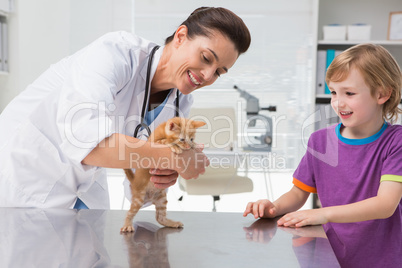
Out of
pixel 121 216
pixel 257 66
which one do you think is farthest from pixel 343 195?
pixel 257 66

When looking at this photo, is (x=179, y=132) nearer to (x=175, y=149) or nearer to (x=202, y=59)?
(x=175, y=149)

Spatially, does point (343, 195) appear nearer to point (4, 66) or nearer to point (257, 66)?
point (4, 66)

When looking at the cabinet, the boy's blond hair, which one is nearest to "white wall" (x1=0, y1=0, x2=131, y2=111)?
the cabinet

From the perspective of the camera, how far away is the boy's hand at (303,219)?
0.95 m

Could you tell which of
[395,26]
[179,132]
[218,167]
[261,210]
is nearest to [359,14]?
[395,26]

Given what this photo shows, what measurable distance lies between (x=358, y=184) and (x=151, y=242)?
0.72 metres

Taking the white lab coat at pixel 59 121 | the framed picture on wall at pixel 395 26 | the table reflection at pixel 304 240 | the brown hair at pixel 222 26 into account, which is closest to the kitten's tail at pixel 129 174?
the white lab coat at pixel 59 121

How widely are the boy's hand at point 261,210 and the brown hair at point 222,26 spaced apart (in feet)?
1.41

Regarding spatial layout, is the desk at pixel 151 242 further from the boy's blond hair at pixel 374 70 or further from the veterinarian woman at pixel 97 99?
the boy's blond hair at pixel 374 70

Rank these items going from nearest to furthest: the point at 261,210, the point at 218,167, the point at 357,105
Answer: the point at 261,210
the point at 357,105
the point at 218,167

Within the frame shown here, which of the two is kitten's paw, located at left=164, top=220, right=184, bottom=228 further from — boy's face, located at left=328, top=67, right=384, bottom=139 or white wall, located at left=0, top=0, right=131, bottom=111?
white wall, located at left=0, top=0, right=131, bottom=111

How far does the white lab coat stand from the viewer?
1014 millimetres

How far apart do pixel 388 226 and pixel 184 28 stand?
83 cm

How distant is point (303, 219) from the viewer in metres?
0.95
